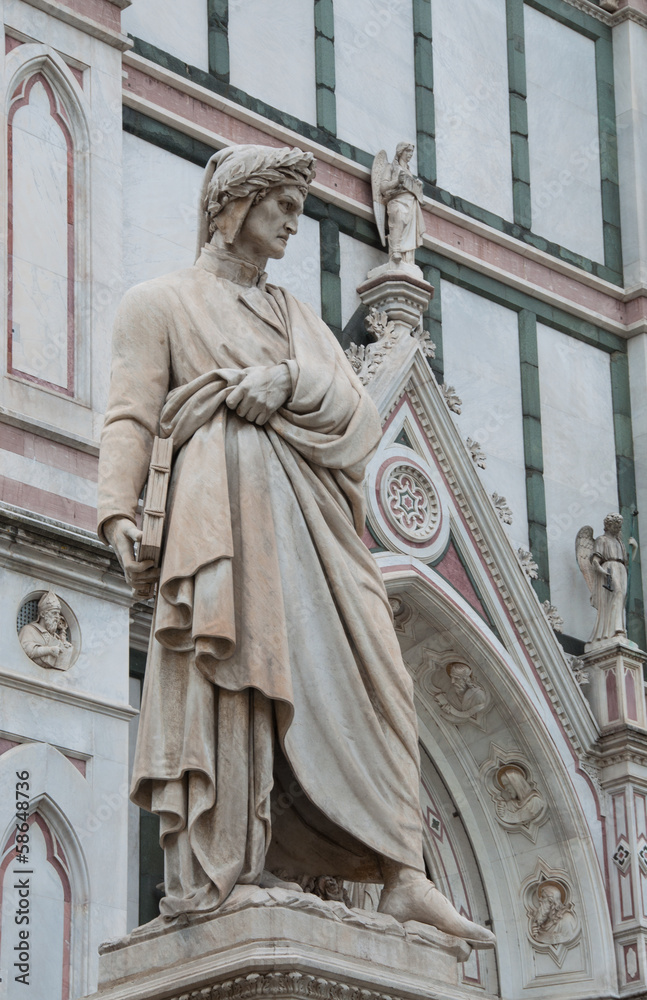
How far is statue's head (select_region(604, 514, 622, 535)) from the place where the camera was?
14.6 meters

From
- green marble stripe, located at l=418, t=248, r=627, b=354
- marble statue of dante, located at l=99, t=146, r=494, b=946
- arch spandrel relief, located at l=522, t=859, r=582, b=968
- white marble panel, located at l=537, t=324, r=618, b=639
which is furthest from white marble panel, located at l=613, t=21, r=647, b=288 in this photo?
marble statue of dante, located at l=99, t=146, r=494, b=946

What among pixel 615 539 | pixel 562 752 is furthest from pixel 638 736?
pixel 615 539

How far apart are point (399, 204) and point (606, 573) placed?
2.92 metres

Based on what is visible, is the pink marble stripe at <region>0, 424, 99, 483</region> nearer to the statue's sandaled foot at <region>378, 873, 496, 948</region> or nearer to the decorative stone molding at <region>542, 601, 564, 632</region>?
the decorative stone molding at <region>542, 601, 564, 632</region>

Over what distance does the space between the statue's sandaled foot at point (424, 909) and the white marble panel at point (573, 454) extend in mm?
9486

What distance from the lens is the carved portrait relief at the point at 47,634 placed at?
10195mm

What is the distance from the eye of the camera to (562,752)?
1357 centimetres

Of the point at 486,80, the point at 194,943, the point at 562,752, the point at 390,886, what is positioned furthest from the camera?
the point at 486,80

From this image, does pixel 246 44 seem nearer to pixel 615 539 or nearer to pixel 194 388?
pixel 615 539

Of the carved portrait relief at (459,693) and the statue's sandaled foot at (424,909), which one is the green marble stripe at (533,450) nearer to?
the carved portrait relief at (459,693)

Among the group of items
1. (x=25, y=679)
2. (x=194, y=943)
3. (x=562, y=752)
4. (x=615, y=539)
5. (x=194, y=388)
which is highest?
(x=615, y=539)

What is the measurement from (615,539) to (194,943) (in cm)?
1008

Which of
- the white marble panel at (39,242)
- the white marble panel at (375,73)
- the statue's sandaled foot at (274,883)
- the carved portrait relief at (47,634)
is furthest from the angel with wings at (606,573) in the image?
the statue's sandaled foot at (274,883)

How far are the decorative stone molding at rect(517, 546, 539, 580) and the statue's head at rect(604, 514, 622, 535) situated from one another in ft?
2.86
